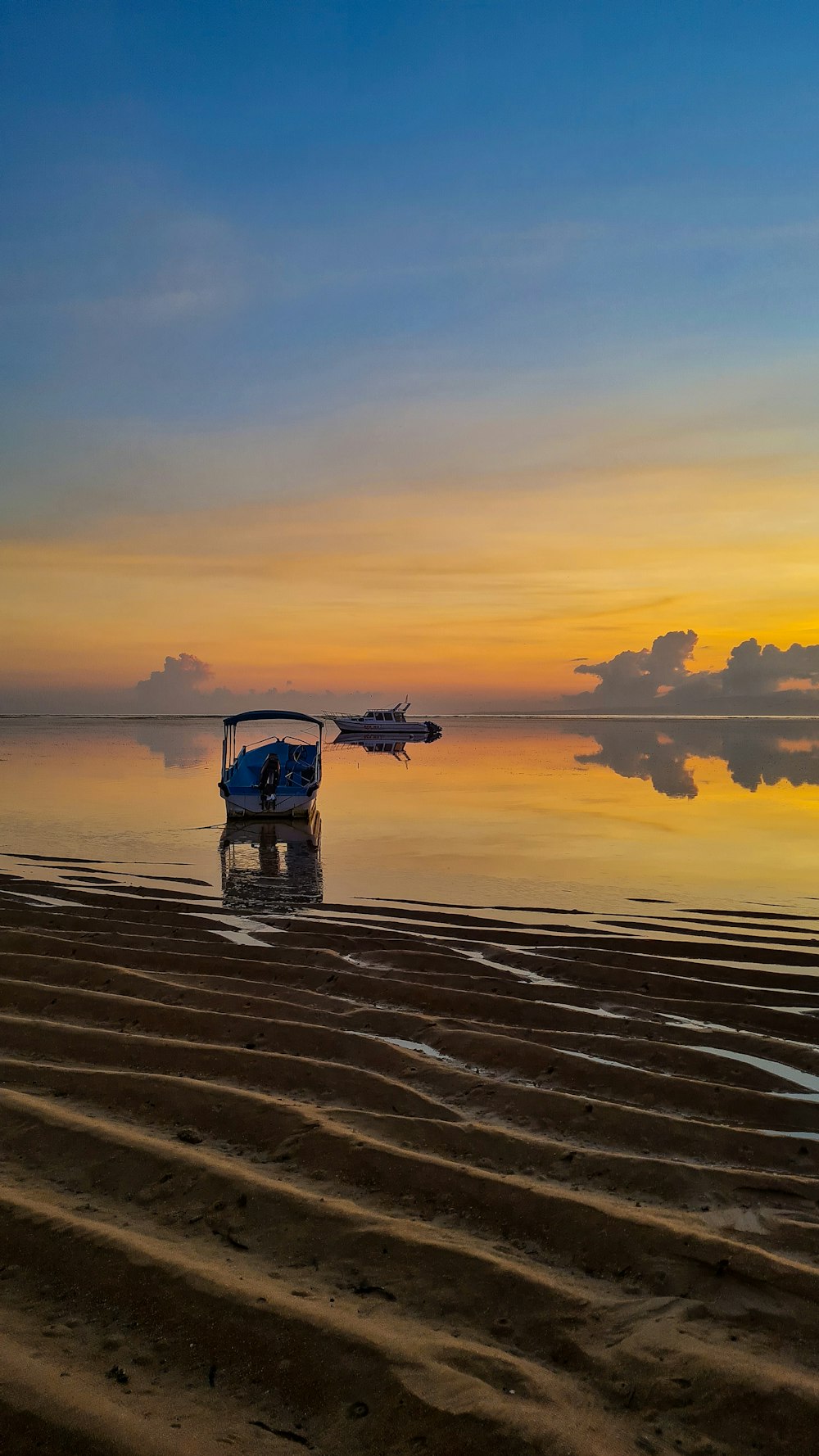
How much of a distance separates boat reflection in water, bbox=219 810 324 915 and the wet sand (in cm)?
652

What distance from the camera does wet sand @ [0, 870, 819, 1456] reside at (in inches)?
133

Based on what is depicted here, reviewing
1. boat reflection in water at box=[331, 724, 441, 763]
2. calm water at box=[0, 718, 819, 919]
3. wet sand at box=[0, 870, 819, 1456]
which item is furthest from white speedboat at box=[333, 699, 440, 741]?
wet sand at box=[0, 870, 819, 1456]

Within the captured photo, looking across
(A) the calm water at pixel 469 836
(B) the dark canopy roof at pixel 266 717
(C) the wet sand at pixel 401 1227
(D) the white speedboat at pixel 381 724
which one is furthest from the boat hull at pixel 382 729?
(C) the wet sand at pixel 401 1227

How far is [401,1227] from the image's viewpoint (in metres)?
4.55

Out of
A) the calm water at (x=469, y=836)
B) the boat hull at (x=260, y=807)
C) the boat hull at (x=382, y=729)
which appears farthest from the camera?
the boat hull at (x=382, y=729)

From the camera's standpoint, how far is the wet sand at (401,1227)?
339 cm

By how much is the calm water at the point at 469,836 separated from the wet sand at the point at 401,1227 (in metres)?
7.25

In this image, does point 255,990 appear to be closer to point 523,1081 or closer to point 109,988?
point 109,988

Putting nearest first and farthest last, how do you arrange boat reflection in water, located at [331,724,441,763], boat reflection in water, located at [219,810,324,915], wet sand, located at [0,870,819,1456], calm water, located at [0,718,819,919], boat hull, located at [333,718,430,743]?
wet sand, located at [0,870,819,1456] < boat reflection in water, located at [219,810,324,915] < calm water, located at [0,718,819,919] < boat reflection in water, located at [331,724,441,763] < boat hull, located at [333,718,430,743]

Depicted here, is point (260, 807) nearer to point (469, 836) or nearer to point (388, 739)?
point (469, 836)

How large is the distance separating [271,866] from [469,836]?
6024mm

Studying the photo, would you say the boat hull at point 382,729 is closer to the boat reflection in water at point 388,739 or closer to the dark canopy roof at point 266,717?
the boat reflection in water at point 388,739

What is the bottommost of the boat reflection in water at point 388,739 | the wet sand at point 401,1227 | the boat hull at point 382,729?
the wet sand at point 401,1227

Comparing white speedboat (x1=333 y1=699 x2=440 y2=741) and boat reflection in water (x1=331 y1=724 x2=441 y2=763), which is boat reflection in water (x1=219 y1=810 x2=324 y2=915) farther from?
white speedboat (x1=333 y1=699 x2=440 y2=741)
